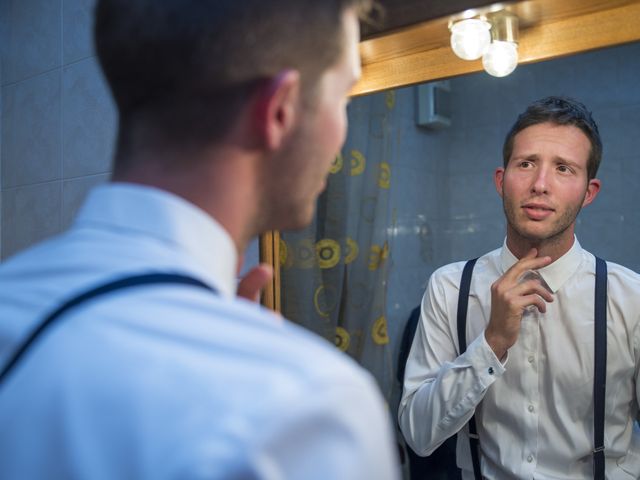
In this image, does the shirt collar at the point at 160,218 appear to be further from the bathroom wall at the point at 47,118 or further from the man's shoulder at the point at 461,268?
the bathroom wall at the point at 47,118

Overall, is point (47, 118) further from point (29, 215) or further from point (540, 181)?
point (540, 181)

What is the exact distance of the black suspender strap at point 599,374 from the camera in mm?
864

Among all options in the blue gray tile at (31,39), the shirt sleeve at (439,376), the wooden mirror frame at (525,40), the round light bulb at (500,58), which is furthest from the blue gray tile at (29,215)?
the round light bulb at (500,58)

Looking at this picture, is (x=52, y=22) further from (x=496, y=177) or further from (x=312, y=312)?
(x=496, y=177)

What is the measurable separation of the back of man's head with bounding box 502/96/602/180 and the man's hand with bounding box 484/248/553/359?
194 mm

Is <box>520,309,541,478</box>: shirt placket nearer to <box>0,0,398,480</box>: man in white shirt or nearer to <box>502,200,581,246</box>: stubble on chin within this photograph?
<box>502,200,581,246</box>: stubble on chin

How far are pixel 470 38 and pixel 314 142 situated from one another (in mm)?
659

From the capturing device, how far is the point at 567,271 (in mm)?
959

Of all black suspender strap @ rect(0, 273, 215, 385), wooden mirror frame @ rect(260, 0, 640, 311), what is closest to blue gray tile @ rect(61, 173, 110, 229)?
wooden mirror frame @ rect(260, 0, 640, 311)

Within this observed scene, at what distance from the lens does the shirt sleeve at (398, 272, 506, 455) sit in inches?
35.7

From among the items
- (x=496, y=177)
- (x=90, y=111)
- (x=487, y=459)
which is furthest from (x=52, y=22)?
(x=487, y=459)

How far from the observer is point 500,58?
38.6 inches

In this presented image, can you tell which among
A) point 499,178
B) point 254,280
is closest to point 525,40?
point 499,178

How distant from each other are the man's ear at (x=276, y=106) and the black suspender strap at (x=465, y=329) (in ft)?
2.26
